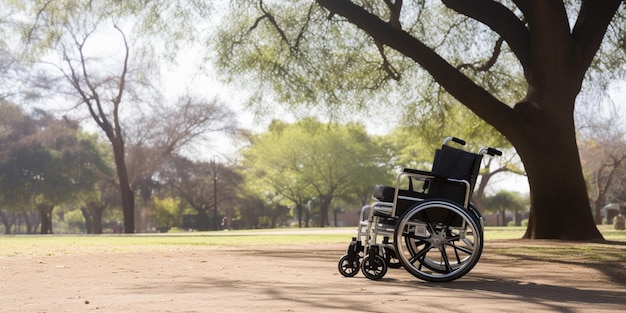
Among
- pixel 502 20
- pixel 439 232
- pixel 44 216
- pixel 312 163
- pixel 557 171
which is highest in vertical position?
pixel 312 163

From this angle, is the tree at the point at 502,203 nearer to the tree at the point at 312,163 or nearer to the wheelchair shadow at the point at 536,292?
the tree at the point at 312,163

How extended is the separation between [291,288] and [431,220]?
1.55m

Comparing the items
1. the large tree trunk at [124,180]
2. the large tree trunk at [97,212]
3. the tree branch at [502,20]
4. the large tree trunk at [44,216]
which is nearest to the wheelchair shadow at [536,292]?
the tree branch at [502,20]

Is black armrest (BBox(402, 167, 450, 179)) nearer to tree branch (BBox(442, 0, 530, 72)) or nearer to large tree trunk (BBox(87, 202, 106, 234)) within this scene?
tree branch (BBox(442, 0, 530, 72))

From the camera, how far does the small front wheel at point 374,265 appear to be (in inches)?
324

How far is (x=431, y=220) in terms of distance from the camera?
8.09 m

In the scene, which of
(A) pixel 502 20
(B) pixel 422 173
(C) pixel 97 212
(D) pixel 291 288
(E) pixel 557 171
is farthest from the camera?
(C) pixel 97 212

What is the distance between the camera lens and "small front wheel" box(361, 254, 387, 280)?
8.24 m

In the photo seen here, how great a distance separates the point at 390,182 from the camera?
66.8 meters

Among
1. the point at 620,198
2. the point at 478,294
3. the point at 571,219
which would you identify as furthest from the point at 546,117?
the point at 620,198

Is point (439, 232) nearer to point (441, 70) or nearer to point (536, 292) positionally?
point (536, 292)

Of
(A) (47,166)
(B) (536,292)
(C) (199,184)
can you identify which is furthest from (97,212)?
(B) (536,292)

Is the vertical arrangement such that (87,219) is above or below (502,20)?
below

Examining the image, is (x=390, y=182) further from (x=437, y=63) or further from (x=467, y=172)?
(x=467, y=172)
